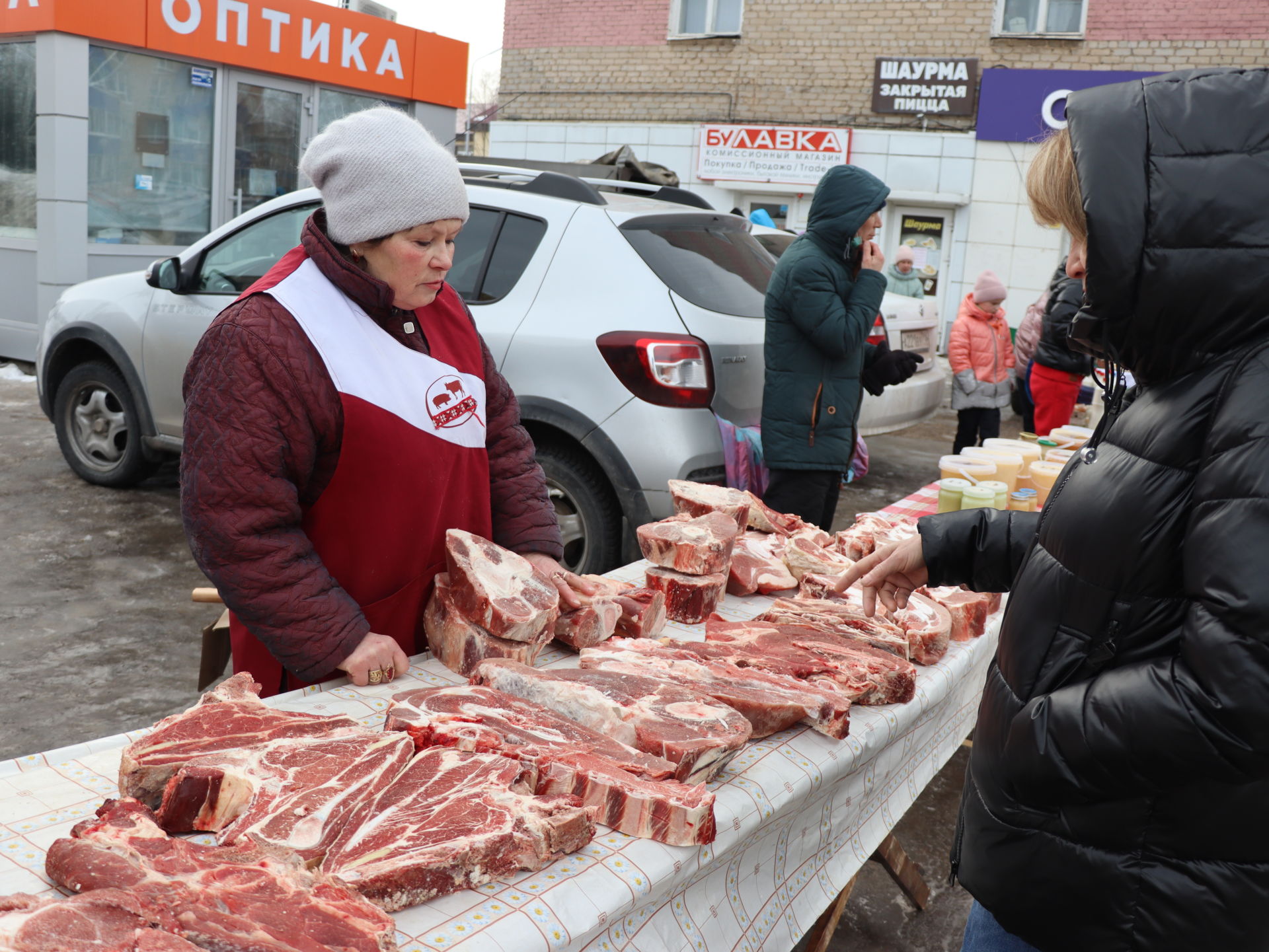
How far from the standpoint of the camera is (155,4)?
421 inches

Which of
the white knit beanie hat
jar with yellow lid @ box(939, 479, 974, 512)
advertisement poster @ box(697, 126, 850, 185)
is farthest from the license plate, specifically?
advertisement poster @ box(697, 126, 850, 185)

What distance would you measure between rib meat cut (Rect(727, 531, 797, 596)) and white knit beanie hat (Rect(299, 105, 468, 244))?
1.36 metres

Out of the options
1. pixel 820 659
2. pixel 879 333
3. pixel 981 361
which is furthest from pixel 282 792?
pixel 981 361

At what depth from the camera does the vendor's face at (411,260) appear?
2389 mm

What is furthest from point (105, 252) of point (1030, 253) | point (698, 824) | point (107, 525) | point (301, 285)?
point (1030, 253)

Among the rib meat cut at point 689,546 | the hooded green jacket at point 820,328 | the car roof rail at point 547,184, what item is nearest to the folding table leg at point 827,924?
the rib meat cut at point 689,546

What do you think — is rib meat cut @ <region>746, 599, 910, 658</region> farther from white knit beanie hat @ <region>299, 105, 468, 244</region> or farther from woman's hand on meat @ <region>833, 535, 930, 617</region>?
white knit beanie hat @ <region>299, 105, 468, 244</region>

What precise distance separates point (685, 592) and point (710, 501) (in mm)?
652

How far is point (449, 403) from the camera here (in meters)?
2.52

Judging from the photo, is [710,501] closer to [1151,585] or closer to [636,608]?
[636,608]

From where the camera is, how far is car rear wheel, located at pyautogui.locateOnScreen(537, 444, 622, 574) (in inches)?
203

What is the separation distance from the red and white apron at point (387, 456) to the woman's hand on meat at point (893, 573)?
3.16ft

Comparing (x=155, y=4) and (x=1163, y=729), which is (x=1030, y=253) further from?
(x=1163, y=729)

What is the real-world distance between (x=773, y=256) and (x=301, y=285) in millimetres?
4507
